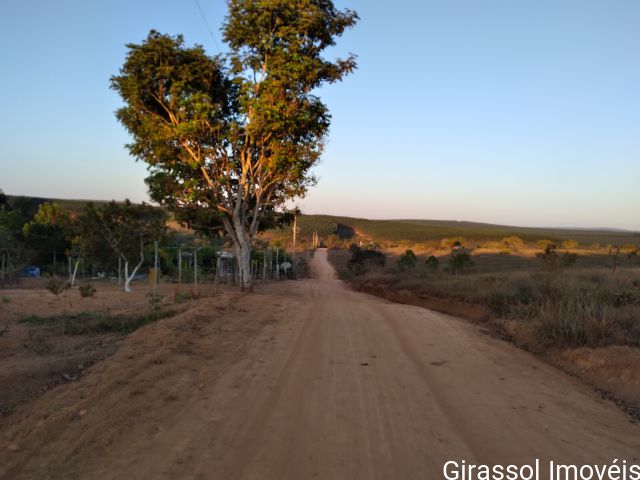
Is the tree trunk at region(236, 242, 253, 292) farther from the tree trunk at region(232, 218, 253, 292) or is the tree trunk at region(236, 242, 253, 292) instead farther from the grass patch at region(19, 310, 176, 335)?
the grass patch at region(19, 310, 176, 335)

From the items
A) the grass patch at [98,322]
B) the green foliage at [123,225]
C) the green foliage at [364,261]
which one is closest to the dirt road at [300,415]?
the grass patch at [98,322]

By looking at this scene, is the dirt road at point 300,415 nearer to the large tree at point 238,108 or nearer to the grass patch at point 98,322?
the grass patch at point 98,322

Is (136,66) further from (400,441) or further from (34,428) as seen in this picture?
(400,441)

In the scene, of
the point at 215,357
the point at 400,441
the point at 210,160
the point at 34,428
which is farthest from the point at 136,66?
the point at 400,441

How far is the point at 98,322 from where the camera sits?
11594 millimetres

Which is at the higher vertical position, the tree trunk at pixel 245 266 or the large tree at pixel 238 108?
the large tree at pixel 238 108

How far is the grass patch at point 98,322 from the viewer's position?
1107 cm

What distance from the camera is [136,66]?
57.2ft

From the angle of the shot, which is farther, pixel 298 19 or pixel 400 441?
pixel 298 19

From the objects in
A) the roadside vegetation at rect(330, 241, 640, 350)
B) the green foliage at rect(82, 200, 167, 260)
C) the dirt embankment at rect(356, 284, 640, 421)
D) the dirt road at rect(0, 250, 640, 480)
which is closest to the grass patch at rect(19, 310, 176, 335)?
the dirt road at rect(0, 250, 640, 480)

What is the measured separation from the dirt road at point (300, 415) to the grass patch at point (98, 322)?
2851 millimetres

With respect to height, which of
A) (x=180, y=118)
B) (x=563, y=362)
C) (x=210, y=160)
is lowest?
(x=563, y=362)

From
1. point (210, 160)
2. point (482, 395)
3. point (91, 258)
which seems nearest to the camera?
point (482, 395)

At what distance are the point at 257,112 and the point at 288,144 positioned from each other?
5.80 ft
